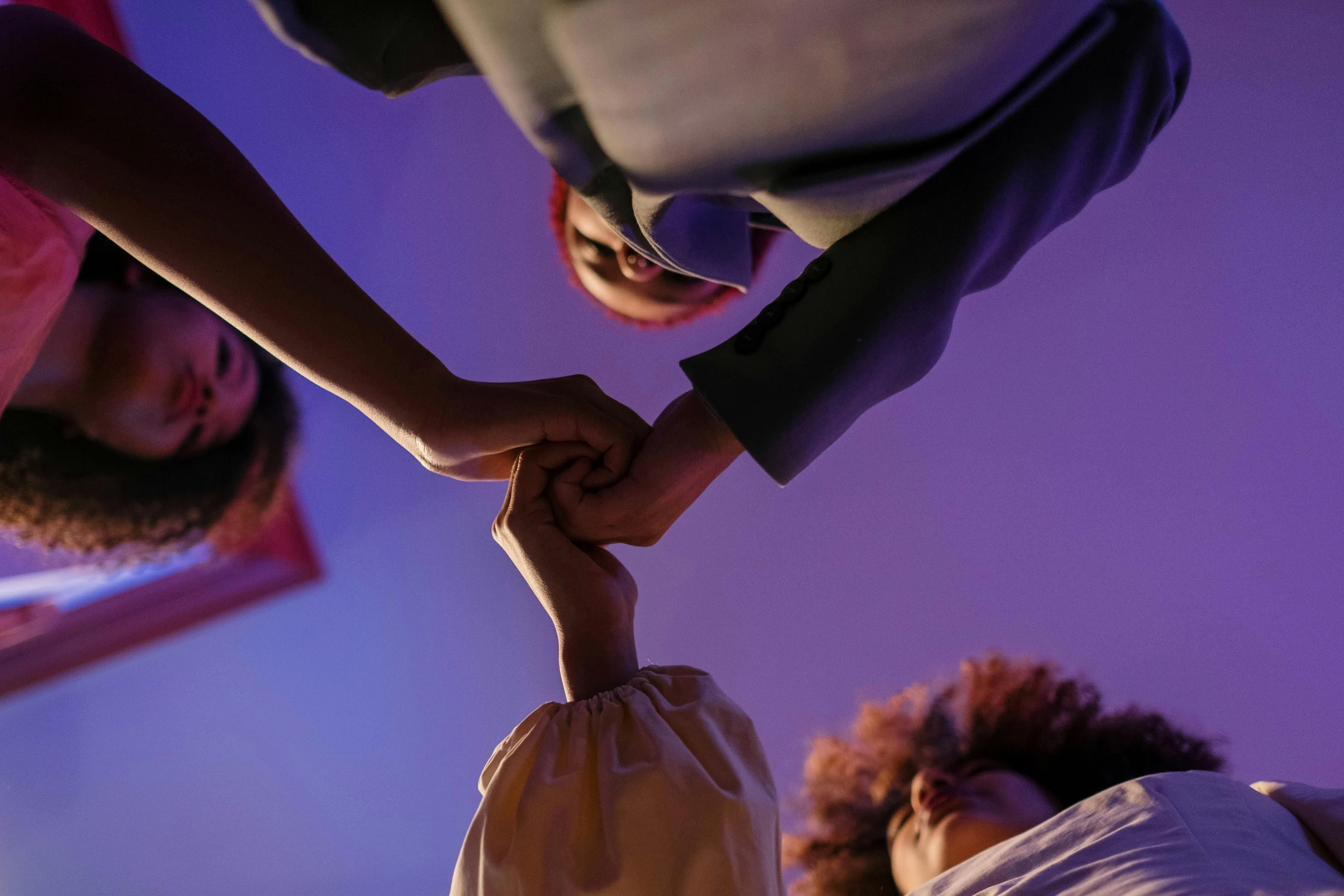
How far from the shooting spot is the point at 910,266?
1.46 ft

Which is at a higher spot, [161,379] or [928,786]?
[161,379]

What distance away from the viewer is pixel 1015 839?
2.78 ft

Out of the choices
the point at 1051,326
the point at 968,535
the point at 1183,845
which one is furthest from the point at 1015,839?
the point at 1051,326

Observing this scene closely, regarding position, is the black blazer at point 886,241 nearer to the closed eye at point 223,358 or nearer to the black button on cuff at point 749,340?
the black button on cuff at point 749,340

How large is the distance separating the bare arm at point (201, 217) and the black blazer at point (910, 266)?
19 cm

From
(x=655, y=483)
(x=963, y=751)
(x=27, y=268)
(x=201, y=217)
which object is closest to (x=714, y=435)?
(x=655, y=483)

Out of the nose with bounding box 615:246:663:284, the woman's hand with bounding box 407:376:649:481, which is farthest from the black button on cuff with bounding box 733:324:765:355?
the nose with bounding box 615:246:663:284

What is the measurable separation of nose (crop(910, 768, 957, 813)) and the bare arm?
3.41ft

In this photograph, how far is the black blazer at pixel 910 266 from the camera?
0.45 metres

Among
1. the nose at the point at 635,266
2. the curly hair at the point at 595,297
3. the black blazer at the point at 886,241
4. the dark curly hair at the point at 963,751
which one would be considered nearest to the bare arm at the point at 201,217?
the black blazer at the point at 886,241

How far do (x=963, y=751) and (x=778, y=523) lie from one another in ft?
1.65

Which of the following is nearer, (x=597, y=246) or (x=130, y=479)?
(x=130, y=479)

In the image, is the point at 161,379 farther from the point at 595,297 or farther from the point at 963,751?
the point at 963,751

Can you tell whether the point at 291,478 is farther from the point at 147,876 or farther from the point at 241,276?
the point at 241,276
